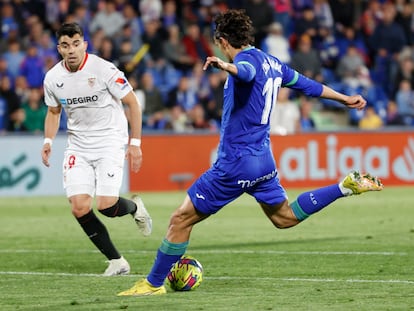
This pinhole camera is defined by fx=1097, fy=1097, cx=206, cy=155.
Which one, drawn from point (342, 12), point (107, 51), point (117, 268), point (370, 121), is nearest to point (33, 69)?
point (107, 51)

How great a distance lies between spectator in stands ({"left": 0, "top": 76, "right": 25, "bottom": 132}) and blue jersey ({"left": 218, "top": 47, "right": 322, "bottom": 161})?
44.6ft

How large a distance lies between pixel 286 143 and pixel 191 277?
13545 millimetres

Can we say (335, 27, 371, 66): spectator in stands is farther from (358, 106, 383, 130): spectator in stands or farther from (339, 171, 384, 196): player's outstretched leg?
(339, 171, 384, 196): player's outstretched leg

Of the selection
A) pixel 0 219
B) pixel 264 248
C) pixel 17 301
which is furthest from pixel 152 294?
pixel 0 219

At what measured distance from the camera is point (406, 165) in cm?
2281

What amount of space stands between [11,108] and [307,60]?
7.11 metres

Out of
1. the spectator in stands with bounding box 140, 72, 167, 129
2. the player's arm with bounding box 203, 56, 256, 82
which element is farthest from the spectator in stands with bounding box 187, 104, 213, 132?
the player's arm with bounding box 203, 56, 256, 82

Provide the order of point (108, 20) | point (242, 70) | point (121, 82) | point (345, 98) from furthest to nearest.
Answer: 1. point (108, 20)
2. point (121, 82)
3. point (345, 98)
4. point (242, 70)

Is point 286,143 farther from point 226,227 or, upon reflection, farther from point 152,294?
point 152,294

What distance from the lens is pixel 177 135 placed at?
21.9 metres

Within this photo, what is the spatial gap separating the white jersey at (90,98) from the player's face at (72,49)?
5.5 inches

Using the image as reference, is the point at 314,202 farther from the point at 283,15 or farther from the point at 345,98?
the point at 283,15

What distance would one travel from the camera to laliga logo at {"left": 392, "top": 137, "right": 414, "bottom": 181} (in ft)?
74.7

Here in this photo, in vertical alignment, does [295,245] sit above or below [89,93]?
below
